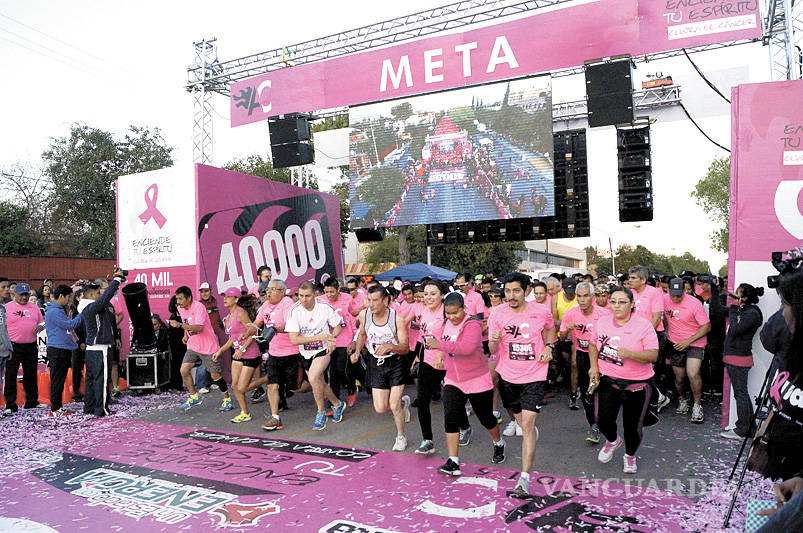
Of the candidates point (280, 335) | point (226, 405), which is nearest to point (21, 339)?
point (226, 405)

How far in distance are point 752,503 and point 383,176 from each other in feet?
44.8

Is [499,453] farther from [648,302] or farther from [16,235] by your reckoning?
[16,235]

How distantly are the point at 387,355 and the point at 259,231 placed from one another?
6.74 meters

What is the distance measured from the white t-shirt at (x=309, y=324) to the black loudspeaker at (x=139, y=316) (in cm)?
400

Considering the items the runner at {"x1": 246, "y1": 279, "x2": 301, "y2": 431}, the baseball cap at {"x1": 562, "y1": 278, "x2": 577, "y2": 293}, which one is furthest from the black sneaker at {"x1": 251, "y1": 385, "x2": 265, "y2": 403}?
the baseball cap at {"x1": 562, "y1": 278, "x2": 577, "y2": 293}

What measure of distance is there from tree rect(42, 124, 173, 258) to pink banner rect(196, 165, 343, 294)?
1544 centimetres

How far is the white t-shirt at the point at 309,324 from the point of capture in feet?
22.6

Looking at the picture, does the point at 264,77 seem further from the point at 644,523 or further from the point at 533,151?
the point at 644,523


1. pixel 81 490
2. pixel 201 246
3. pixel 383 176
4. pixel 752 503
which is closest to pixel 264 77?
pixel 383 176

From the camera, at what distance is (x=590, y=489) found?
15.2 feet

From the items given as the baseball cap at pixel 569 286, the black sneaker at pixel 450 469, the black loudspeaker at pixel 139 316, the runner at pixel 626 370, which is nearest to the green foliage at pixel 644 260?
the baseball cap at pixel 569 286

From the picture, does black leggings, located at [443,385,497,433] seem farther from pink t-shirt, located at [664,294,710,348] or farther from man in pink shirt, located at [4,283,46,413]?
man in pink shirt, located at [4,283,46,413]

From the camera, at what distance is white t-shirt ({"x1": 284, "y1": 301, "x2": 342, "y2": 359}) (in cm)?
690

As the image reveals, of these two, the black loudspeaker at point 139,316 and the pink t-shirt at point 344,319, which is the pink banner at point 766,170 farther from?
the black loudspeaker at point 139,316
